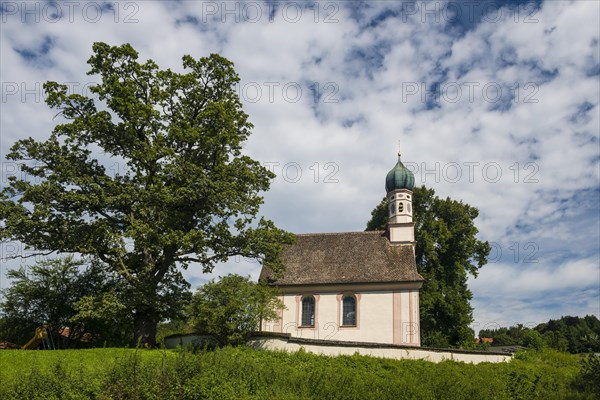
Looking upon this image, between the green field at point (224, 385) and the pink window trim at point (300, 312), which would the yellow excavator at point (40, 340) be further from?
the pink window trim at point (300, 312)

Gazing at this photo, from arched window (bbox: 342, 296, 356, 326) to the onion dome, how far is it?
10022 millimetres

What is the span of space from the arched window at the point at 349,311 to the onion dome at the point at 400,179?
10.0 meters

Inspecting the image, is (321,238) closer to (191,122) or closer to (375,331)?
(375,331)

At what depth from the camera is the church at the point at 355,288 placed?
32.5 m

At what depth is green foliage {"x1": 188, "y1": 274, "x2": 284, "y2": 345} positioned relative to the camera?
24.4 meters

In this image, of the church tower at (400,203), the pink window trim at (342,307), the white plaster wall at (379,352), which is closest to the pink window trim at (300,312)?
the pink window trim at (342,307)

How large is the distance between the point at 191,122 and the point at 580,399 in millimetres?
20924

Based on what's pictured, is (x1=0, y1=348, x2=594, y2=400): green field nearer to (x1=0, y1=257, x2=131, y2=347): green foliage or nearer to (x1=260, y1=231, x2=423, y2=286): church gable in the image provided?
(x1=0, y1=257, x2=131, y2=347): green foliage

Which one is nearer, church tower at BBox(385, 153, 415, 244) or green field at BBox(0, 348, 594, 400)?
green field at BBox(0, 348, 594, 400)

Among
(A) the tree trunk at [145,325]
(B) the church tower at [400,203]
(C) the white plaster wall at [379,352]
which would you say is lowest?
(C) the white plaster wall at [379,352]

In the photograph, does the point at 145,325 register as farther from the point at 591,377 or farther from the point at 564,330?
the point at 564,330

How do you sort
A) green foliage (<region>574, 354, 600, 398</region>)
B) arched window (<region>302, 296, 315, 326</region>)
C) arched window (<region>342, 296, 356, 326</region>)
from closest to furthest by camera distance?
green foliage (<region>574, 354, 600, 398</region>) → arched window (<region>342, 296, 356, 326</region>) → arched window (<region>302, 296, 315, 326</region>)

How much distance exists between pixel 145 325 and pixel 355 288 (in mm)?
14120

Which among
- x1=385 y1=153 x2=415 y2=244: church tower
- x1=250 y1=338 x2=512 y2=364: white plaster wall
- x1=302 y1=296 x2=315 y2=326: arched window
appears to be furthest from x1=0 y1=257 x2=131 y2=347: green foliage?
x1=385 y1=153 x2=415 y2=244: church tower
